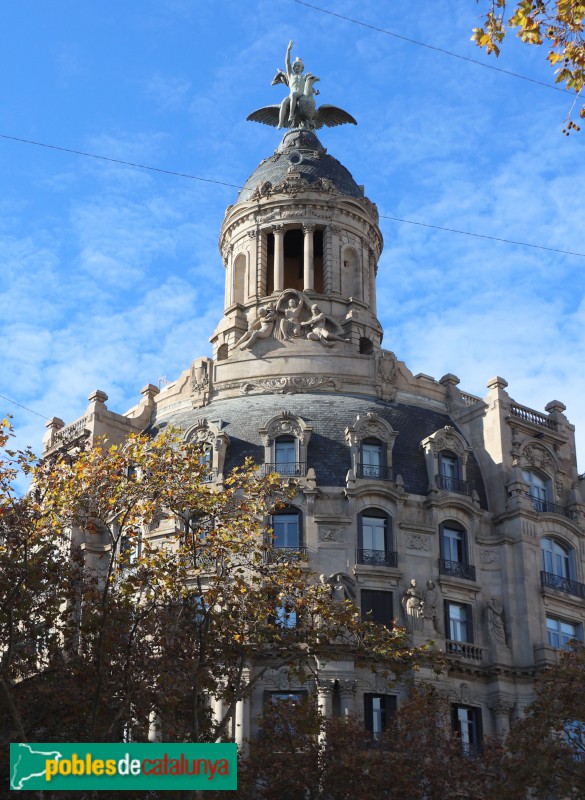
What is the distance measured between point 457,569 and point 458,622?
6.97 feet

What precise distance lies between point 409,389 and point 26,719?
27.4 metres

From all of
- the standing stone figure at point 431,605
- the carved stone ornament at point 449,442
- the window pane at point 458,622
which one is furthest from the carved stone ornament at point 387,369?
the window pane at point 458,622

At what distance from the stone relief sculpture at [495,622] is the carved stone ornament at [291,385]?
37.2 feet

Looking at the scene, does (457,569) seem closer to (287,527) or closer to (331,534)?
(331,534)

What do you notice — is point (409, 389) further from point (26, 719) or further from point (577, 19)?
point (577, 19)

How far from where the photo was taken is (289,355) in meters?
55.2

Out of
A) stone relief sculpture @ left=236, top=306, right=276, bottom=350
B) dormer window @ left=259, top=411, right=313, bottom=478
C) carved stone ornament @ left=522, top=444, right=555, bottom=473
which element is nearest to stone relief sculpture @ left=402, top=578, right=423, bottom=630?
dormer window @ left=259, top=411, right=313, bottom=478

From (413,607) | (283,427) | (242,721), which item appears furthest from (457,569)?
(242,721)

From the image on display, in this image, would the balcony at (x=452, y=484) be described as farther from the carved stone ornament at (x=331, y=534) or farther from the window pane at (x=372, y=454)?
the carved stone ornament at (x=331, y=534)

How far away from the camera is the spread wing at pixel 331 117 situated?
68000 millimetres

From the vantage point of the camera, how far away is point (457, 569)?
51.3 metres

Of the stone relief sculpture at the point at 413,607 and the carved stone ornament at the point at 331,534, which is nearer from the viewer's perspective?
the stone relief sculpture at the point at 413,607

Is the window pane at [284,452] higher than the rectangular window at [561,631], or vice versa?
the window pane at [284,452]

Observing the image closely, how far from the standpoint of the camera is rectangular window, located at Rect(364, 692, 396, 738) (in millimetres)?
46531
